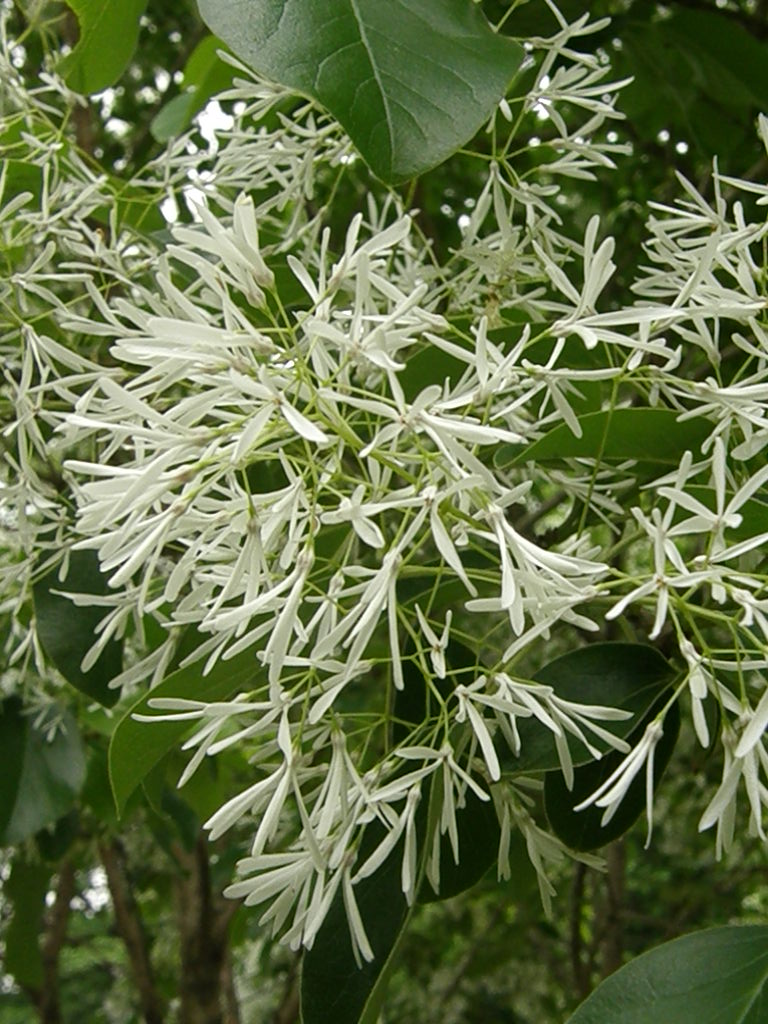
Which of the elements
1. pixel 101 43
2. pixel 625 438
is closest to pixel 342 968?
pixel 625 438

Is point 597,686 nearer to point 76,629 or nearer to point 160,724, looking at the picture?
point 160,724

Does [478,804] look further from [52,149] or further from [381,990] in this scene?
[52,149]

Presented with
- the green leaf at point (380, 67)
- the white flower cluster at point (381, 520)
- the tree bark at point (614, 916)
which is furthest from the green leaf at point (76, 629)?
the tree bark at point (614, 916)

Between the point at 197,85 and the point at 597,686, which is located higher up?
the point at 197,85

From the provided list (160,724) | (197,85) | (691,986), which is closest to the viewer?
(691,986)

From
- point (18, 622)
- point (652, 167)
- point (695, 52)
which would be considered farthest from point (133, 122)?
point (18, 622)

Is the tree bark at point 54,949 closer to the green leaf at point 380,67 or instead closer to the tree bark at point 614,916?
the tree bark at point 614,916
